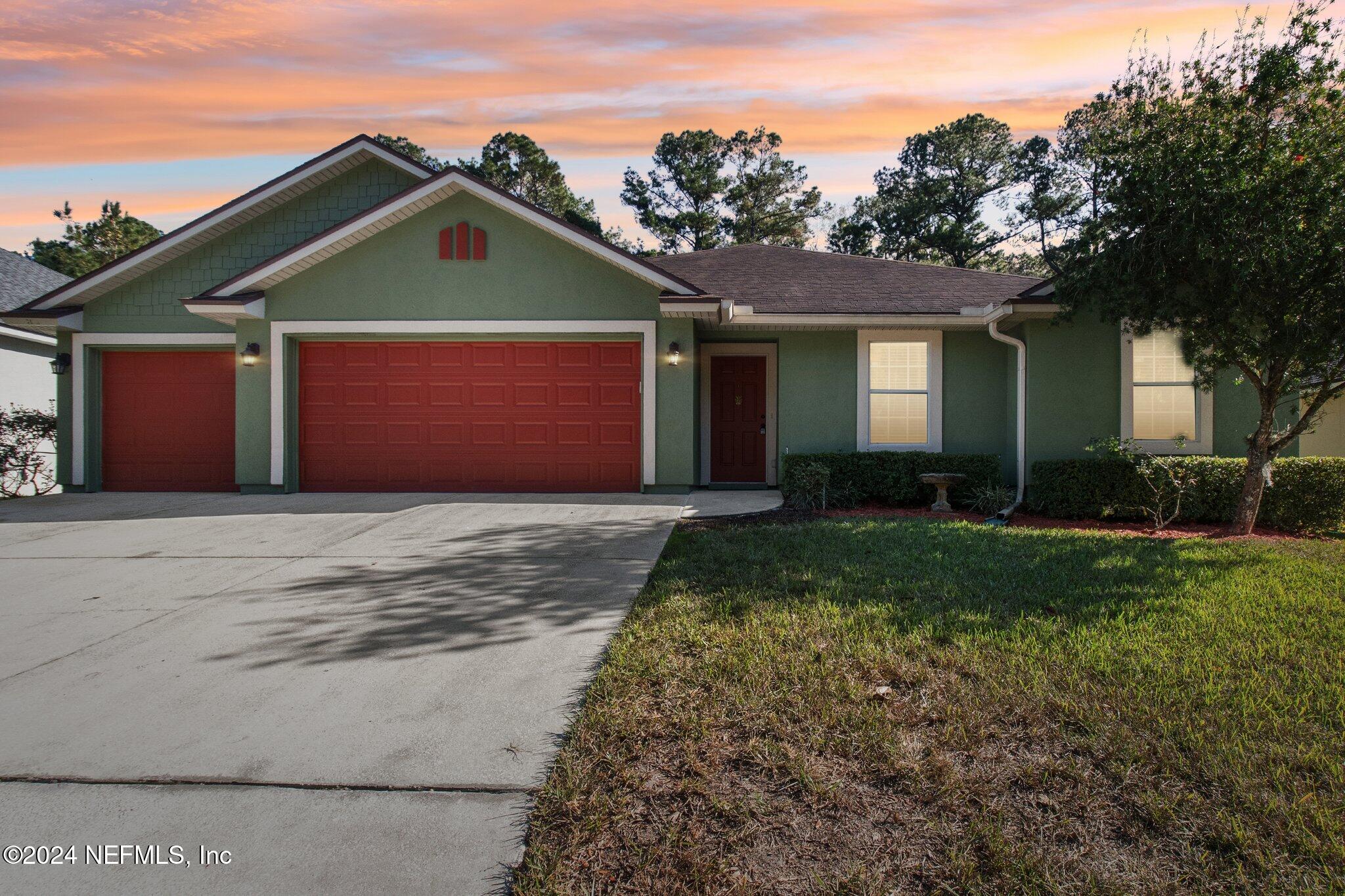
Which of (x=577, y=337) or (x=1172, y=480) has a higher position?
(x=577, y=337)

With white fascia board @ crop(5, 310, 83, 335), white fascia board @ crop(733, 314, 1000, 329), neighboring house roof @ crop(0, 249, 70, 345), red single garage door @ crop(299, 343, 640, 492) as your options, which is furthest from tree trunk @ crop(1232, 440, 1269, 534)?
neighboring house roof @ crop(0, 249, 70, 345)

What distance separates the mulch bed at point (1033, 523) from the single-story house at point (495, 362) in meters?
1.22

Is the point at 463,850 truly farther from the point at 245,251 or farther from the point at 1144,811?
the point at 245,251

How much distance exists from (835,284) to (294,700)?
35.7 feet

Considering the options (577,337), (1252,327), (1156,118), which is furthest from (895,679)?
(577,337)

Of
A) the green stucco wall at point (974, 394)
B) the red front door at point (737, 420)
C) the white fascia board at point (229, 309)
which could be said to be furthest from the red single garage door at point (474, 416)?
the green stucco wall at point (974, 394)

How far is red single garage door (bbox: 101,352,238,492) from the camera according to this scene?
1171 centimetres

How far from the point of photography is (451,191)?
10508mm

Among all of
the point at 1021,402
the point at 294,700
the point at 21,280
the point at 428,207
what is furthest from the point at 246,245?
the point at 1021,402

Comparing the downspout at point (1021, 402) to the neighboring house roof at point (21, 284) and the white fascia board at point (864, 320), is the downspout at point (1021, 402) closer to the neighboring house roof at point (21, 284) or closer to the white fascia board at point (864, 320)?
the white fascia board at point (864, 320)

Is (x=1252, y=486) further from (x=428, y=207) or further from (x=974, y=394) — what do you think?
(x=428, y=207)

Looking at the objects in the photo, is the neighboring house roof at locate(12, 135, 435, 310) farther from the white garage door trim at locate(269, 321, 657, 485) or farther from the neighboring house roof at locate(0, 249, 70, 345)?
the neighboring house roof at locate(0, 249, 70, 345)

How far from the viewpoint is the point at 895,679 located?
11.3 ft

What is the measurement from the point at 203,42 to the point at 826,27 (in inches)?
260
